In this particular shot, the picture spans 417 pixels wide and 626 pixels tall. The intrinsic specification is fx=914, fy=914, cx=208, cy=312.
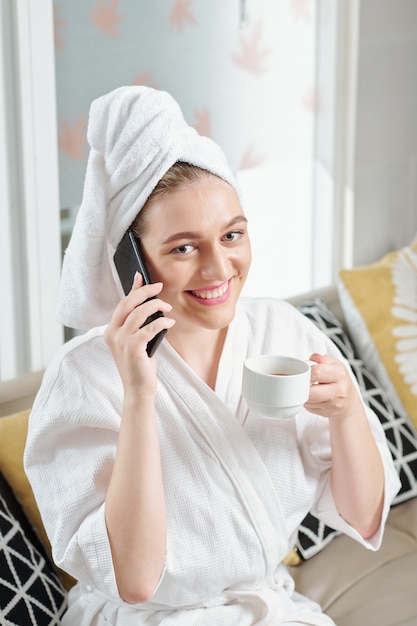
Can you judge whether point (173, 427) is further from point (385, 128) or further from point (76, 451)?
point (385, 128)

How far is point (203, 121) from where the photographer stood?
250 centimetres

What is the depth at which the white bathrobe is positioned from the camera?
1432mm

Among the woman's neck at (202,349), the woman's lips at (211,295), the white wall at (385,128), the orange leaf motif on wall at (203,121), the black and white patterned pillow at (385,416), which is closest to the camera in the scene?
the woman's lips at (211,295)

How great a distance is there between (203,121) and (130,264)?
119 centimetres

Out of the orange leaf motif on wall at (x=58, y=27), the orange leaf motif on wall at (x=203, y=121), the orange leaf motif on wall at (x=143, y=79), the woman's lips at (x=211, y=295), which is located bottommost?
the woman's lips at (x=211, y=295)

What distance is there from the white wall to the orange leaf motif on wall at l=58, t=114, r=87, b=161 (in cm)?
106

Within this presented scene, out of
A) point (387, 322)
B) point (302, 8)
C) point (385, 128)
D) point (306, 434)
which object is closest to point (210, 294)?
point (306, 434)

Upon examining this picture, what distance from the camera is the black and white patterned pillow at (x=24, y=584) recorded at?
1.58m

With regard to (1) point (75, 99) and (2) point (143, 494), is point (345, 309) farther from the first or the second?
(2) point (143, 494)

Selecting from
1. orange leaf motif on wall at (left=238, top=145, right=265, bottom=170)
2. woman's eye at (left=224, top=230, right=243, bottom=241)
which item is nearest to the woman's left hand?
woman's eye at (left=224, top=230, right=243, bottom=241)

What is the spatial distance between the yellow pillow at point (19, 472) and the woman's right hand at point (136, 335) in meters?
0.54

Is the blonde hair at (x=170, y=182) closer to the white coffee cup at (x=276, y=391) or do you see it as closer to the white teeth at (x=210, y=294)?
the white teeth at (x=210, y=294)

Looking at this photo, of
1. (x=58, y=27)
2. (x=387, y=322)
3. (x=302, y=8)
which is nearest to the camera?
(x=58, y=27)

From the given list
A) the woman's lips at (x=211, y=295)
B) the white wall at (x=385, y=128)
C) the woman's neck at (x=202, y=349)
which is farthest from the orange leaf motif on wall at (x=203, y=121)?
the woman's lips at (x=211, y=295)
